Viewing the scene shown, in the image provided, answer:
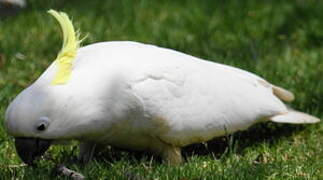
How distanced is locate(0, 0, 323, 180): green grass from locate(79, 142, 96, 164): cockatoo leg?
0.09 m

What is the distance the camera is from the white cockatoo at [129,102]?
3600 mm

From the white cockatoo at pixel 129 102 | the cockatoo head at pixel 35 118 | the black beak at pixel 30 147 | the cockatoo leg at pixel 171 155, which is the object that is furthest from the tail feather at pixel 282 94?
the black beak at pixel 30 147

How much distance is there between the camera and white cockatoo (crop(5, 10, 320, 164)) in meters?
3.60

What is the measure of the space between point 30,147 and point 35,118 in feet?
0.56

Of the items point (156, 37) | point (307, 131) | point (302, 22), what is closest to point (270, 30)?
point (302, 22)

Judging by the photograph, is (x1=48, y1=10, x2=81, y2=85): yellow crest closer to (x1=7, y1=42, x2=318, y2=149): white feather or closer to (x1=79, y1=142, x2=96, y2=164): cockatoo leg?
(x1=7, y1=42, x2=318, y2=149): white feather

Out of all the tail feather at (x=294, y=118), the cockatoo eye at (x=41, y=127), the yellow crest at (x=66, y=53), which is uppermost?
the yellow crest at (x=66, y=53)

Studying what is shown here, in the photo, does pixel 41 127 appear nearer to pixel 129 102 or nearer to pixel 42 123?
pixel 42 123

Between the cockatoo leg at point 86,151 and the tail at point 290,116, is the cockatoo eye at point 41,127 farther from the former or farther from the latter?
the tail at point 290,116

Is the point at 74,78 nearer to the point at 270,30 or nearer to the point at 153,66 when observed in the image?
the point at 153,66

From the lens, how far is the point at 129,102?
12.1 ft

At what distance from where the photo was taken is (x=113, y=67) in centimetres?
380

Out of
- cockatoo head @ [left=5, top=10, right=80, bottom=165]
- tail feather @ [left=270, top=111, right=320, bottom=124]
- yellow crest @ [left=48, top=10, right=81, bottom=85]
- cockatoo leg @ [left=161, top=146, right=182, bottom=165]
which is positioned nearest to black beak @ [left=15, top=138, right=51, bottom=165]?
cockatoo head @ [left=5, top=10, right=80, bottom=165]

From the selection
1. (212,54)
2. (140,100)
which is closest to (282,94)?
→ (140,100)
